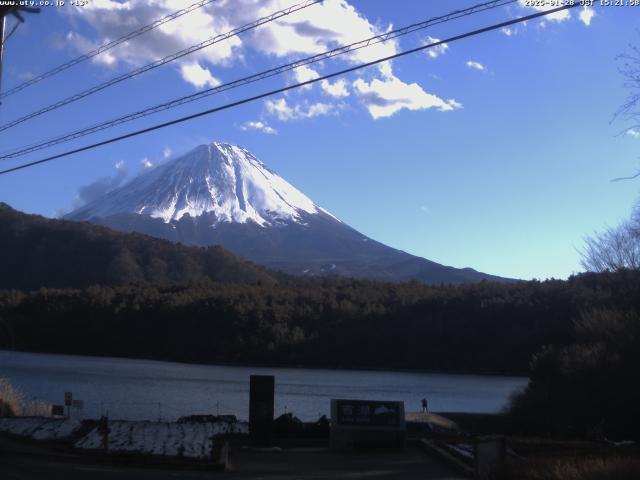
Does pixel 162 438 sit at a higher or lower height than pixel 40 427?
lower

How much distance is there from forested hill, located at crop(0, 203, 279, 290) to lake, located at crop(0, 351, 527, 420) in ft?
169

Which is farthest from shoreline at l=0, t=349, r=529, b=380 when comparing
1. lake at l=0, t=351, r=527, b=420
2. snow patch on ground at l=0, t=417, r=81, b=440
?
snow patch on ground at l=0, t=417, r=81, b=440

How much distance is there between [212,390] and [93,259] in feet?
281

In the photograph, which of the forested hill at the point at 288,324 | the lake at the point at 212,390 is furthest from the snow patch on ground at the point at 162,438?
the forested hill at the point at 288,324

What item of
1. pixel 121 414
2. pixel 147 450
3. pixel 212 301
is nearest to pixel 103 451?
pixel 147 450

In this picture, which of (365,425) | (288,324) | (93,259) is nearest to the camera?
(365,425)

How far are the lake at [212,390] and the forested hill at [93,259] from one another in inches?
2031

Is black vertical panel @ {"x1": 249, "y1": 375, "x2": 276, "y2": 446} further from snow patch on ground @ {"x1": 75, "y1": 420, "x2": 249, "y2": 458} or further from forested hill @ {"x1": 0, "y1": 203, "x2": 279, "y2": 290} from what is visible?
forested hill @ {"x1": 0, "y1": 203, "x2": 279, "y2": 290}

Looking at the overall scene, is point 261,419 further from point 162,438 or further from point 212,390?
point 212,390

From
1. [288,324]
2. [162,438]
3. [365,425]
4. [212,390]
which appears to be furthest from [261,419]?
[288,324]

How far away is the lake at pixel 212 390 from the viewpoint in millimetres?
40281

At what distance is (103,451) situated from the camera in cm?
1812

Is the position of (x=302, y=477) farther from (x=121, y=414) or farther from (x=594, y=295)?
(x=594, y=295)

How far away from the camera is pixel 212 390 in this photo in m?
52.1
